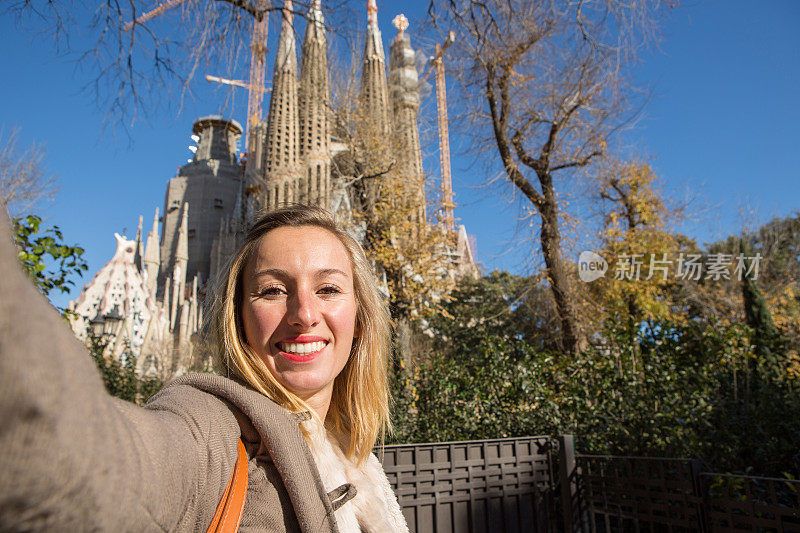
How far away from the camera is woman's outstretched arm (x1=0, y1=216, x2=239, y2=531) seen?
1.00 ft

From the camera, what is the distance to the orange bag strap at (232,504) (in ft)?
2.15

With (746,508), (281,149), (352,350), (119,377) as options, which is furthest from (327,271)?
(281,149)

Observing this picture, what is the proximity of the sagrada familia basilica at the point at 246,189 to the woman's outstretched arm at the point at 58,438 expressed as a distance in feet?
3.14

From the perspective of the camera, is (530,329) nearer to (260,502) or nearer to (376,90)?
(376,90)

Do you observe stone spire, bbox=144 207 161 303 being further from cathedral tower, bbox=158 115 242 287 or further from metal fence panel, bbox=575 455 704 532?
metal fence panel, bbox=575 455 704 532

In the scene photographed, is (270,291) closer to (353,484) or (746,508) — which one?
(353,484)

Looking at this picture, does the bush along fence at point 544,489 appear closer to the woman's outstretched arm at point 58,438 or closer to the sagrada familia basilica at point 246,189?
the sagrada familia basilica at point 246,189

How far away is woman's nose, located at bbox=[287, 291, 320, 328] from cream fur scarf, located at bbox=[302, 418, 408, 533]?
8.5 inches

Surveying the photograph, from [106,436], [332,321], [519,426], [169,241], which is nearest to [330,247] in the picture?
[332,321]

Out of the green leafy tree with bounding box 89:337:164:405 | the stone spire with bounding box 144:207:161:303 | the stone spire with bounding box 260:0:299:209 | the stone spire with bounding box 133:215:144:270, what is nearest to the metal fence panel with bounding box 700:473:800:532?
the green leafy tree with bounding box 89:337:164:405

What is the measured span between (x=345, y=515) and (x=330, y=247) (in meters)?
0.60

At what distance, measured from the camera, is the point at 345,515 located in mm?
1042

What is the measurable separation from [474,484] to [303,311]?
9.49 ft

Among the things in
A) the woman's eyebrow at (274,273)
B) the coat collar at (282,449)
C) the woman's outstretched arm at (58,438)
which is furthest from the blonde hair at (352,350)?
the woman's outstretched arm at (58,438)
